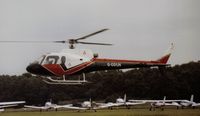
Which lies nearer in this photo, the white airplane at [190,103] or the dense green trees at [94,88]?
the white airplane at [190,103]

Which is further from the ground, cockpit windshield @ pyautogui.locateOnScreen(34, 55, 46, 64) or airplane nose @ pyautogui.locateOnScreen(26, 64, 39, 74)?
cockpit windshield @ pyautogui.locateOnScreen(34, 55, 46, 64)

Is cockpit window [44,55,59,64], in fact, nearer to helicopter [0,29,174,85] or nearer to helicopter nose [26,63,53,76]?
helicopter [0,29,174,85]

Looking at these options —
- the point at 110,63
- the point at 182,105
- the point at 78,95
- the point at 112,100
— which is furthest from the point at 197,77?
the point at 110,63

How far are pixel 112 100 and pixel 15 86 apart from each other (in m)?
17.7

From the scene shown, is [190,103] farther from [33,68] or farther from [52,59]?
[33,68]

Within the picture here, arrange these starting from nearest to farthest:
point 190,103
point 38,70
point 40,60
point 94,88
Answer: point 38,70 < point 40,60 < point 190,103 < point 94,88

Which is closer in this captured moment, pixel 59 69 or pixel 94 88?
pixel 59 69

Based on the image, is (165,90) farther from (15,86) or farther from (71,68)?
(71,68)

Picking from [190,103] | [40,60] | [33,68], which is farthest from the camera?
[190,103]

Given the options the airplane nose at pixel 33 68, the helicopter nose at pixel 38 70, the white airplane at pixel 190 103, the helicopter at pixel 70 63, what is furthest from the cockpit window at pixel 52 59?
the white airplane at pixel 190 103

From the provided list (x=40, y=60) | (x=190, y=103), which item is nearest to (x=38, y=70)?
(x=40, y=60)

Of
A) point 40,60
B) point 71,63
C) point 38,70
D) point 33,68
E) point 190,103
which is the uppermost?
point 40,60

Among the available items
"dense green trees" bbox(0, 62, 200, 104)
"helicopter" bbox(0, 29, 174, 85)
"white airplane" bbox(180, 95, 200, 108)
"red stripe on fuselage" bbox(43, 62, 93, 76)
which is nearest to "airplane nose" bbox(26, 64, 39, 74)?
"helicopter" bbox(0, 29, 174, 85)

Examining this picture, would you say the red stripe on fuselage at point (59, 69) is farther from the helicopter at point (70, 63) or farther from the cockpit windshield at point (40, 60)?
the cockpit windshield at point (40, 60)
